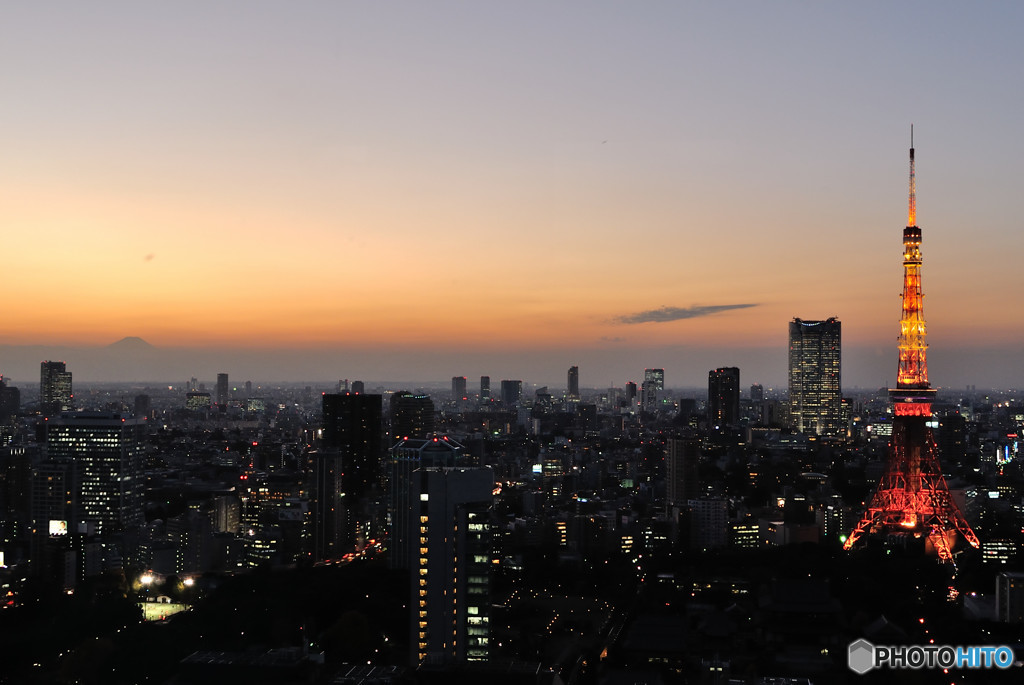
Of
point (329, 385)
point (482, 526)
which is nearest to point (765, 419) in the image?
point (482, 526)

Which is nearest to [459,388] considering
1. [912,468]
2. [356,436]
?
[356,436]

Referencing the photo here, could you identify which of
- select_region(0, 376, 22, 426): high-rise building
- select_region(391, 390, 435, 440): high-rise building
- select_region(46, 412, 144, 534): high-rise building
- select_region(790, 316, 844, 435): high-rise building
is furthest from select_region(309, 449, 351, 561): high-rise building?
select_region(790, 316, 844, 435): high-rise building

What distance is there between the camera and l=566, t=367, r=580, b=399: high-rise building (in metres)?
66.1

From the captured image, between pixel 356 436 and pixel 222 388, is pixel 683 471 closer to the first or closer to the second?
pixel 356 436

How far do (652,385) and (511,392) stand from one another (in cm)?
1193

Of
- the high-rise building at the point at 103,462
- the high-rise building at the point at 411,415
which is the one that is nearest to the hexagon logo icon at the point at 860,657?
the high-rise building at the point at 103,462

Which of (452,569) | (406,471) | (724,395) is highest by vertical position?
(724,395)

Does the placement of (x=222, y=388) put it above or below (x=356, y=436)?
above

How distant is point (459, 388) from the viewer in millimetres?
63719

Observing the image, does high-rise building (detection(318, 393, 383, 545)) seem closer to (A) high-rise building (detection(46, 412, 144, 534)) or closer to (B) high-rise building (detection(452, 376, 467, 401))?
(A) high-rise building (detection(46, 412, 144, 534))

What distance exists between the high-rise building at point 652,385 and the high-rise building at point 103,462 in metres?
44.7

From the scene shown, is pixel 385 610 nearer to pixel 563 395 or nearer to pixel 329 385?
pixel 563 395

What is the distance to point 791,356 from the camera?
171ft

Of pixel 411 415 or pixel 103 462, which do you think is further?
pixel 411 415
